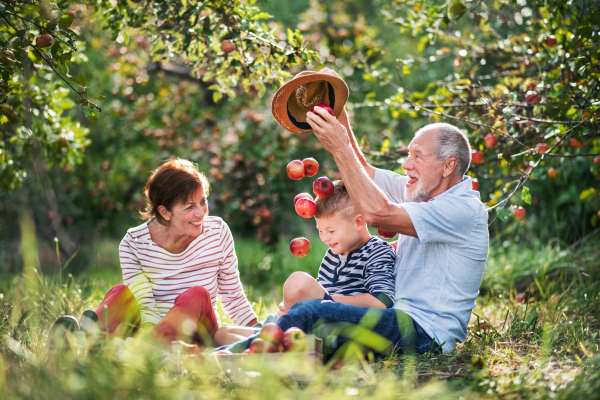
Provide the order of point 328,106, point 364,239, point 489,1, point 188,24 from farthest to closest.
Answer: point 489,1 → point 188,24 → point 364,239 → point 328,106

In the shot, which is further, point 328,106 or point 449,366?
point 328,106

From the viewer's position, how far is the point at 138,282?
2.77 meters

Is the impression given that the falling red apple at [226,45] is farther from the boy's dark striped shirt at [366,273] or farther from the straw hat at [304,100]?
the boy's dark striped shirt at [366,273]

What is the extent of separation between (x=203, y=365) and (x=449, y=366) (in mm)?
1111

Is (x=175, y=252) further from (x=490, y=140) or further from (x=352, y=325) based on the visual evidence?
(x=490, y=140)

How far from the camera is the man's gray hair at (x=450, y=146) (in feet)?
8.18

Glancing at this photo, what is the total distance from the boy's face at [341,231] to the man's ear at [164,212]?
89 cm

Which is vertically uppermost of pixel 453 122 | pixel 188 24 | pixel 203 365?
pixel 188 24

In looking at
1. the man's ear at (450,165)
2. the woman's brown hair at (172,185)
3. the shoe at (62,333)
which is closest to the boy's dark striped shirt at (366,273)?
the man's ear at (450,165)

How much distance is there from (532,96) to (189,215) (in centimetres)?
250

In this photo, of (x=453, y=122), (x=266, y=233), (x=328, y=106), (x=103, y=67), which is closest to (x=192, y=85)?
(x=103, y=67)

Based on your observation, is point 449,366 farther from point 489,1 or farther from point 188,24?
point 489,1

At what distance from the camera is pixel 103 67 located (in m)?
9.56

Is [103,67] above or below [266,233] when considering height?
above
